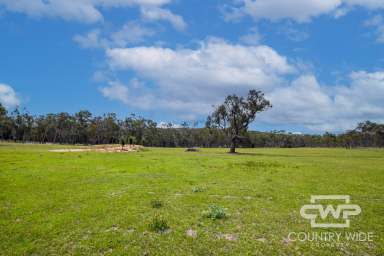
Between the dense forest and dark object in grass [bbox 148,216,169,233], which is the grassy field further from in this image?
the dense forest

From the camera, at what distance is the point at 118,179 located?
65.2 ft

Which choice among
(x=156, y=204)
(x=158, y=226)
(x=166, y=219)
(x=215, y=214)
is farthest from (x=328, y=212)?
(x=156, y=204)

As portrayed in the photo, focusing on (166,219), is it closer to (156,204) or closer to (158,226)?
(158,226)

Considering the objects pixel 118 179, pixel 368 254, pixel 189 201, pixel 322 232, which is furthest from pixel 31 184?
pixel 368 254

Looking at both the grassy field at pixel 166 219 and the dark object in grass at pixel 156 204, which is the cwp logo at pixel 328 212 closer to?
the grassy field at pixel 166 219

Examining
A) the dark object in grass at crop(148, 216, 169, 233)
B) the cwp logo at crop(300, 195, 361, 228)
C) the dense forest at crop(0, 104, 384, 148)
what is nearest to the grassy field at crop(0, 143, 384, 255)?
the dark object in grass at crop(148, 216, 169, 233)

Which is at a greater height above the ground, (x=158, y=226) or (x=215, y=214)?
(x=215, y=214)

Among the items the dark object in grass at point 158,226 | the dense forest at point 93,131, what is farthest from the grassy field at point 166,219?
the dense forest at point 93,131

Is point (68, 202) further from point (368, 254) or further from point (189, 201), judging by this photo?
point (368, 254)

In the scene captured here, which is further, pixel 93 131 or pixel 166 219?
pixel 93 131

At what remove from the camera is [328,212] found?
11.4 metres

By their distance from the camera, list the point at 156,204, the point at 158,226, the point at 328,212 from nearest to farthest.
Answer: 1. the point at 158,226
2. the point at 328,212
3. the point at 156,204

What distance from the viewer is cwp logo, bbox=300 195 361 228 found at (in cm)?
1005

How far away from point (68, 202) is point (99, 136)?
160596 mm
